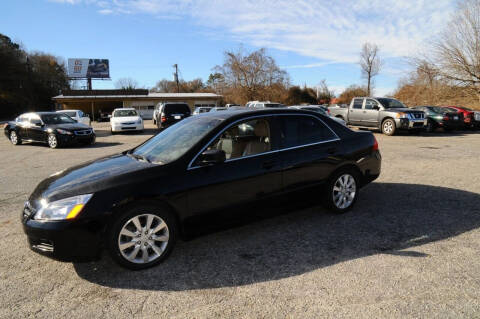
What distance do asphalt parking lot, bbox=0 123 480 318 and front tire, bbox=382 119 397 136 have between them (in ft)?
39.2

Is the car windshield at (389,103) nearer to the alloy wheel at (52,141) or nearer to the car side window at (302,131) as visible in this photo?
the car side window at (302,131)

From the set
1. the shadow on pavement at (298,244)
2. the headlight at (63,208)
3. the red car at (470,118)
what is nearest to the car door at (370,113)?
the red car at (470,118)

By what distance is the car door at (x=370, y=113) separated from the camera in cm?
1662

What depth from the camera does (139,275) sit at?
309 cm

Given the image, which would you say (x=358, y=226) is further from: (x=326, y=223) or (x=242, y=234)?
(x=242, y=234)

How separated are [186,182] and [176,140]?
2.85 feet

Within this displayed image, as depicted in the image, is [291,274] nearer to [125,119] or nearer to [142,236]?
[142,236]

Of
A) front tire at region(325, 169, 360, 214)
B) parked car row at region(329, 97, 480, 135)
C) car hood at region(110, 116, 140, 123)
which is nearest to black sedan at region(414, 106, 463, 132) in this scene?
parked car row at region(329, 97, 480, 135)

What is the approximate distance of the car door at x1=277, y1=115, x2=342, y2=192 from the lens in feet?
13.1

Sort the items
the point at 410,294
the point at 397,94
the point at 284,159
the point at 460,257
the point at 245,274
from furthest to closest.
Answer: the point at 397,94
the point at 284,159
the point at 460,257
the point at 245,274
the point at 410,294

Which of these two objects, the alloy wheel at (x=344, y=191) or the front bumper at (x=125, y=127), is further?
the front bumper at (x=125, y=127)

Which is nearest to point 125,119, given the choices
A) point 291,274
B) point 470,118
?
point 291,274

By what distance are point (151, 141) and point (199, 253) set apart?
1731mm

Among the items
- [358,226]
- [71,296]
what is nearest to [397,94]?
[358,226]
